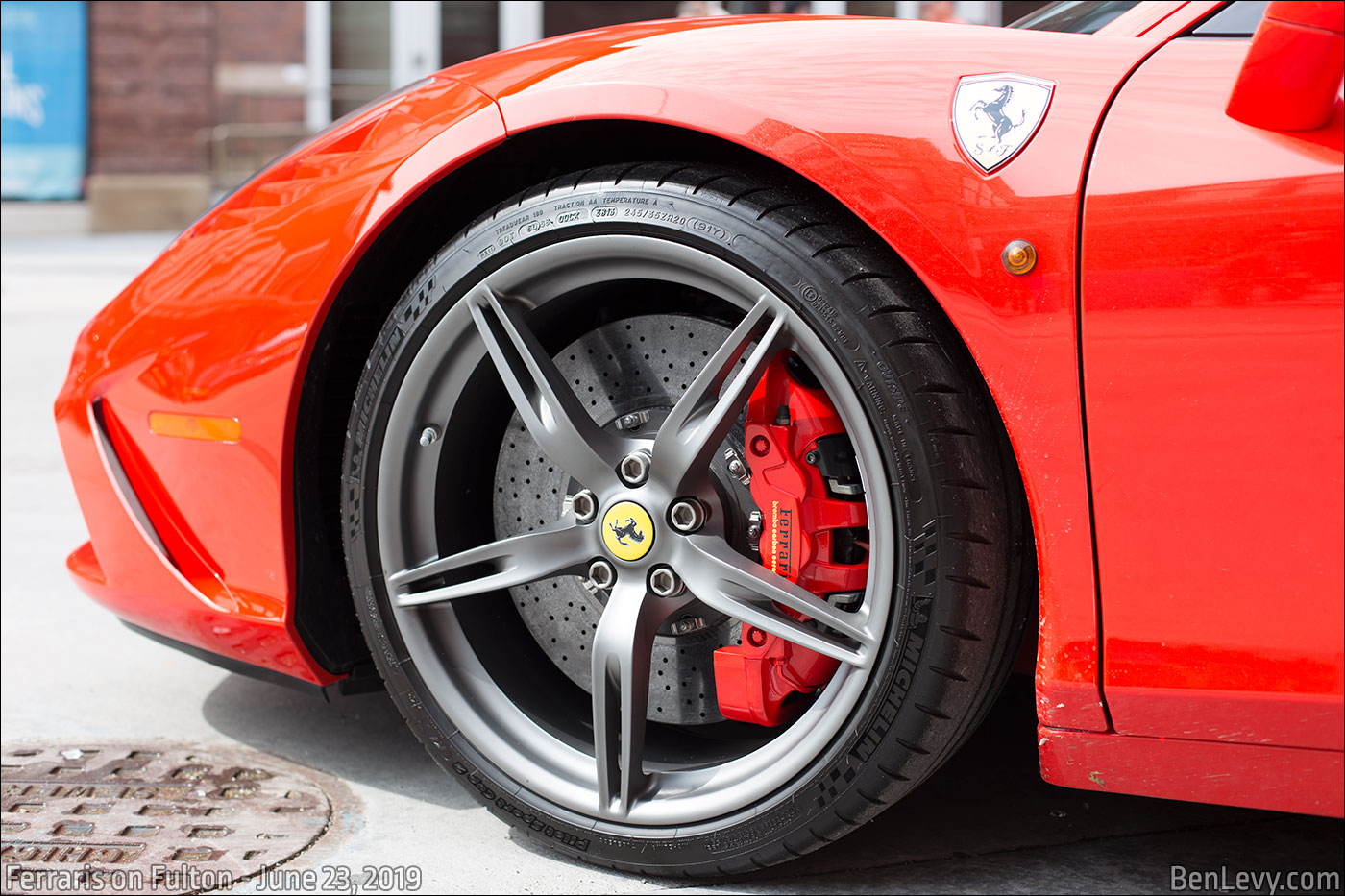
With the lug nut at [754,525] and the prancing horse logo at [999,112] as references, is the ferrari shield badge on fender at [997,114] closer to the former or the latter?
the prancing horse logo at [999,112]

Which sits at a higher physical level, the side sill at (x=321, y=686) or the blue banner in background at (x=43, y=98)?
the blue banner in background at (x=43, y=98)

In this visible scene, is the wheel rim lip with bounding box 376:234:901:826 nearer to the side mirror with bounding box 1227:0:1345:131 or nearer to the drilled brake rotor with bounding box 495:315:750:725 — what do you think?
the drilled brake rotor with bounding box 495:315:750:725

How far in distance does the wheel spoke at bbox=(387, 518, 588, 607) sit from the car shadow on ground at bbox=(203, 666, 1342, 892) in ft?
1.32

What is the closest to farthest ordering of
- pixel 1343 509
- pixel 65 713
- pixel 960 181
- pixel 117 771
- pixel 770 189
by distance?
pixel 1343 509 → pixel 960 181 → pixel 770 189 → pixel 117 771 → pixel 65 713

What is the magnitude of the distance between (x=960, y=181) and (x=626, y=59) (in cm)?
53

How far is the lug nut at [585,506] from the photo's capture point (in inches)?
69.5

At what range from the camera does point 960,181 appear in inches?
57.0

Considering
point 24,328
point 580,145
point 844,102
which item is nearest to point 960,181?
point 844,102

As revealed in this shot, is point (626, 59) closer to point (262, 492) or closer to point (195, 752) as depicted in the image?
point (262, 492)

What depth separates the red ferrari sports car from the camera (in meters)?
1.34

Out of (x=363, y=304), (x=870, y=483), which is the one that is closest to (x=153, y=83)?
(x=363, y=304)

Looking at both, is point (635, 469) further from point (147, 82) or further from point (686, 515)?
point (147, 82)

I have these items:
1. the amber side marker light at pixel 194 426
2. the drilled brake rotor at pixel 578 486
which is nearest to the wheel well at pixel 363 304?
the amber side marker light at pixel 194 426

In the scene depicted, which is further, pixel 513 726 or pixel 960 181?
pixel 513 726
